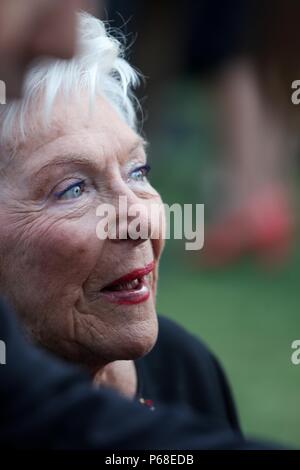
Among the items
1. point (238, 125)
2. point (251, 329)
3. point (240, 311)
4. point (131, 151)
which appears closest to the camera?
point (131, 151)

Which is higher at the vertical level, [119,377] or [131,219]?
[131,219]

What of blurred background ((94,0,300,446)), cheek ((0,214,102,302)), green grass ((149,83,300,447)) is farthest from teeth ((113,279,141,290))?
blurred background ((94,0,300,446))

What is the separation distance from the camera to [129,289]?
2.35m

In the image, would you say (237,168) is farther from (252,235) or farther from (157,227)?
(157,227)

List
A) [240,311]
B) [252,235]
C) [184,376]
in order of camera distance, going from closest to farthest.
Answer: [184,376], [240,311], [252,235]

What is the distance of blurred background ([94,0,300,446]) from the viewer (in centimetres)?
607

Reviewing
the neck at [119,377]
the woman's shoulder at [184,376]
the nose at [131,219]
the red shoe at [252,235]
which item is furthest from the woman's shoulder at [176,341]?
the red shoe at [252,235]

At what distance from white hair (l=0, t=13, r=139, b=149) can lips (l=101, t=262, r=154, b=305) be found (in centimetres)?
44

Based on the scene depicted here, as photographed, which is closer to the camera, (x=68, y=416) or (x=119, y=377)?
(x=68, y=416)

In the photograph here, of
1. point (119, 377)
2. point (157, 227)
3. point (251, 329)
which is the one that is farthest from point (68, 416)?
point (251, 329)

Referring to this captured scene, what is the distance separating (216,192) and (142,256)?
4715 mm

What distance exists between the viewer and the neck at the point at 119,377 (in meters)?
2.50

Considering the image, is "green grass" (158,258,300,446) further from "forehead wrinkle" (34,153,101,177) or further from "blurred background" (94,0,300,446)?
"forehead wrinkle" (34,153,101,177)

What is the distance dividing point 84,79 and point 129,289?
55cm
